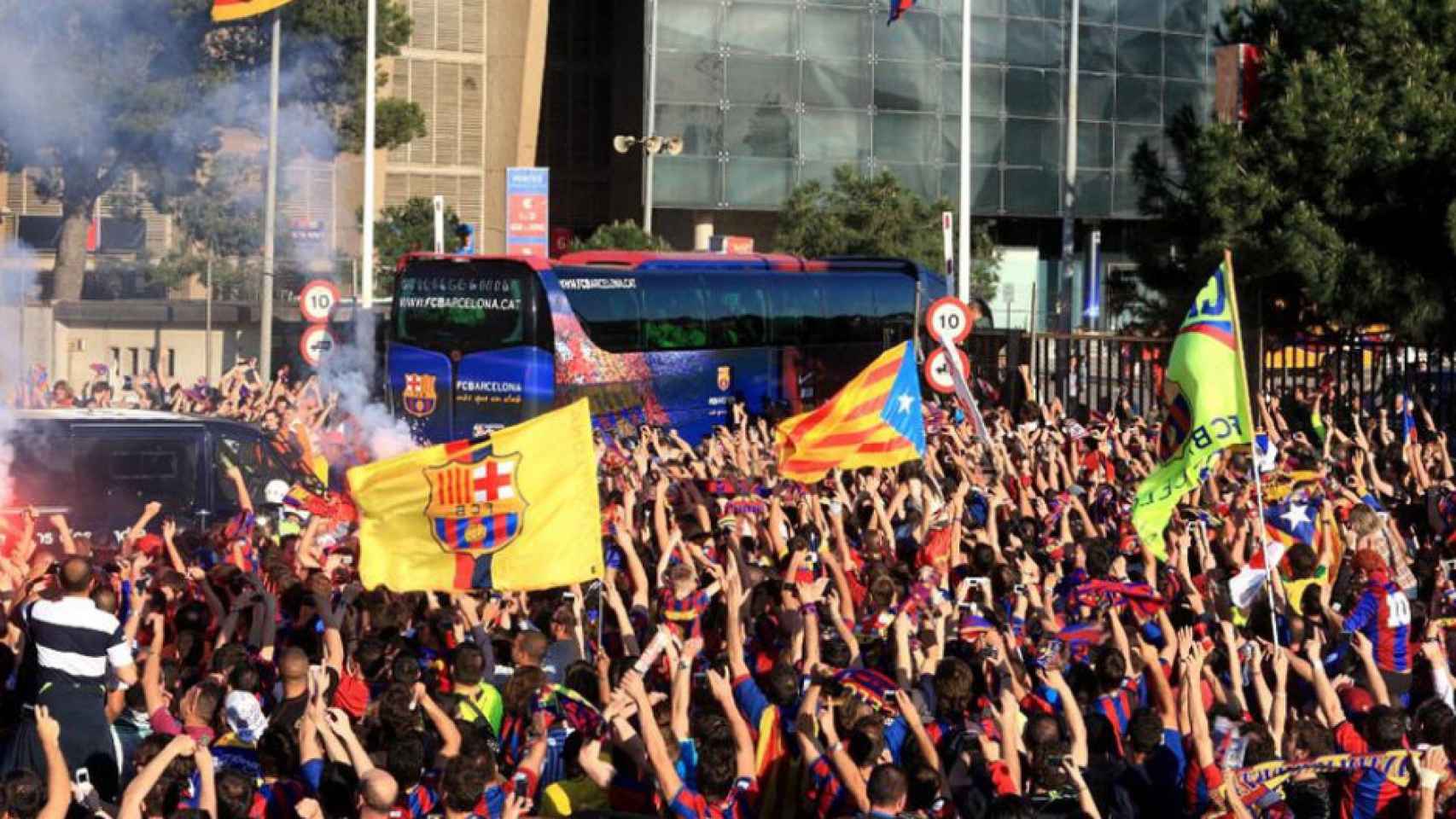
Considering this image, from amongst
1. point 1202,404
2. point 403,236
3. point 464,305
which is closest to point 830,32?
point 403,236

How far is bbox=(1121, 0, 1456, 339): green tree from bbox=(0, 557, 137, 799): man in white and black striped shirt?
18.7 meters

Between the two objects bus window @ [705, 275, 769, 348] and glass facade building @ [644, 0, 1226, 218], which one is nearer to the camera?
bus window @ [705, 275, 769, 348]

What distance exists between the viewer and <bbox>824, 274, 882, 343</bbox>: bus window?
97.3 feet

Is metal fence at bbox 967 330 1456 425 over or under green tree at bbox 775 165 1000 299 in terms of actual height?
under

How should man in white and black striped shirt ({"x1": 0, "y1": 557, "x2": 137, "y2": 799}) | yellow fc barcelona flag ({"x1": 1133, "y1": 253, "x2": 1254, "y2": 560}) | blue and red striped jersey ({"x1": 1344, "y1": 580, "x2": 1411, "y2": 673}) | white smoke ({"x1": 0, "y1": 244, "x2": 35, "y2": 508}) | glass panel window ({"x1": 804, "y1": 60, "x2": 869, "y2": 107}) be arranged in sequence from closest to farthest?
man in white and black striped shirt ({"x1": 0, "y1": 557, "x2": 137, "y2": 799}) < blue and red striped jersey ({"x1": 1344, "y1": 580, "x2": 1411, "y2": 673}) < yellow fc barcelona flag ({"x1": 1133, "y1": 253, "x2": 1254, "y2": 560}) < white smoke ({"x1": 0, "y1": 244, "x2": 35, "y2": 508}) < glass panel window ({"x1": 804, "y1": 60, "x2": 869, "y2": 107})

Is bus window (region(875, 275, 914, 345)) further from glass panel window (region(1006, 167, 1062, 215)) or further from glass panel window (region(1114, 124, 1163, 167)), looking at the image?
glass panel window (region(1114, 124, 1163, 167))

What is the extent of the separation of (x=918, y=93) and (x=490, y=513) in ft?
142

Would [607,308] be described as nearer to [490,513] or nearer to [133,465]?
[133,465]

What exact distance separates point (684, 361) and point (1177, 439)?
1461cm

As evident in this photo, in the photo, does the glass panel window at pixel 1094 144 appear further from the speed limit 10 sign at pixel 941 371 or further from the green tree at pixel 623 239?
the speed limit 10 sign at pixel 941 371

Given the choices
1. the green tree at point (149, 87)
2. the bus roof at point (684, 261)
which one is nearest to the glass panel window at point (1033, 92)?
the green tree at point (149, 87)

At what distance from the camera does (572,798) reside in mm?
8305

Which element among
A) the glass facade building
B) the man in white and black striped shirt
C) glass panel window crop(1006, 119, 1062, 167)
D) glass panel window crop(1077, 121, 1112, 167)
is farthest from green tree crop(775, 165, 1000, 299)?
the man in white and black striped shirt

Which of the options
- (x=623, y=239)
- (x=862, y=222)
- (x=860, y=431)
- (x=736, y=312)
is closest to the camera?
(x=860, y=431)
